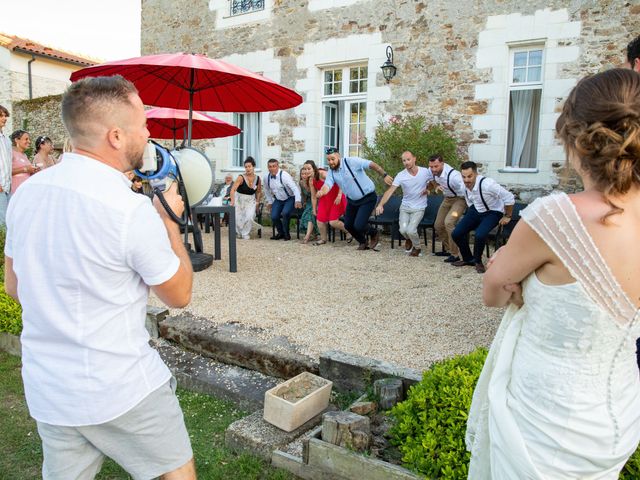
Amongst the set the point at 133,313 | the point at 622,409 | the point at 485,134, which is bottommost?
the point at 622,409

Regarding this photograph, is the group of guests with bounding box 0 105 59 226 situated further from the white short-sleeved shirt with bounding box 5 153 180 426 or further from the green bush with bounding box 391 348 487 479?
the green bush with bounding box 391 348 487 479

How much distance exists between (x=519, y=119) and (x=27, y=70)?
19.3 meters

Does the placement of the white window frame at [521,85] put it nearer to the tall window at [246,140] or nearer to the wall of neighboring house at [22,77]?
the tall window at [246,140]

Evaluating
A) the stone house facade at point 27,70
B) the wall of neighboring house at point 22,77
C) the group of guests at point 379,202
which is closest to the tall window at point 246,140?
the group of guests at point 379,202

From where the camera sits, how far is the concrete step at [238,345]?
3.40m

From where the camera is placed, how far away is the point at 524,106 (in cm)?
867

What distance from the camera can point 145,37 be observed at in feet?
43.1

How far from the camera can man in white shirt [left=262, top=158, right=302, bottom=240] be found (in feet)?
30.6

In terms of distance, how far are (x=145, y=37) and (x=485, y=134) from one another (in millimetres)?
9393

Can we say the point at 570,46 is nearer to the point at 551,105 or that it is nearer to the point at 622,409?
the point at 551,105

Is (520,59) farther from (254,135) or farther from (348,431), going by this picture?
(348,431)

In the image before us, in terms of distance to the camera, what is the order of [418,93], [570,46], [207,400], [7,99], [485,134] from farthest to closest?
1. [7,99]
2. [418,93]
3. [485,134]
4. [570,46]
5. [207,400]

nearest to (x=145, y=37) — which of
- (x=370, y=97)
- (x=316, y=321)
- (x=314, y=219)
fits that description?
(x=370, y=97)

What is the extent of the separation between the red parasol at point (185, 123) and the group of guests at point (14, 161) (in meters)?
1.76
